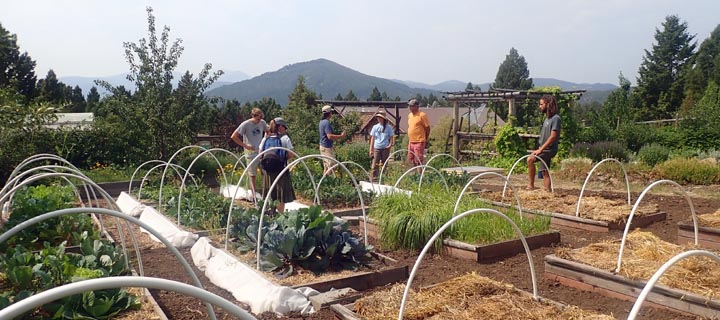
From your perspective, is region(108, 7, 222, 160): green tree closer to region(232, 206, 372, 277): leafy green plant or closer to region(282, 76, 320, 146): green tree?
region(282, 76, 320, 146): green tree

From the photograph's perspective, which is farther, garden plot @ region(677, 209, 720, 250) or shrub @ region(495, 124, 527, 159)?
shrub @ region(495, 124, 527, 159)

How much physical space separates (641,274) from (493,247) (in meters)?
1.64

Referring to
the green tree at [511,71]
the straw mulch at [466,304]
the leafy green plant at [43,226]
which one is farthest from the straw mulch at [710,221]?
the green tree at [511,71]

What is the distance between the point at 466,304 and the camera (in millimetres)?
3748

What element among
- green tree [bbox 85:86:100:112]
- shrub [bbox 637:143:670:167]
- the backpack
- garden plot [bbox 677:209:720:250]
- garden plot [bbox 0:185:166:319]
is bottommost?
shrub [bbox 637:143:670:167]

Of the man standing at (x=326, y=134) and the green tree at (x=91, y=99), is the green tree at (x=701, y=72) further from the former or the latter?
the green tree at (x=91, y=99)

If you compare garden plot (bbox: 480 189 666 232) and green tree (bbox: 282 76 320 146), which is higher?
green tree (bbox: 282 76 320 146)

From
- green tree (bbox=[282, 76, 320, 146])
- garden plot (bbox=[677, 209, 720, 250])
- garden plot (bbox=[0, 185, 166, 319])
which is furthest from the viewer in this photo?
green tree (bbox=[282, 76, 320, 146])

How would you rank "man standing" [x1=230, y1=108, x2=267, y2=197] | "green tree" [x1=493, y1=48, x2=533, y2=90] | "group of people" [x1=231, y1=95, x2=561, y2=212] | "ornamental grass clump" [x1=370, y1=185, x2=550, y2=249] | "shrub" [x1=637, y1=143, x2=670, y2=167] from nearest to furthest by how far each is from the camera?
1. "ornamental grass clump" [x1=370, y1=185, x2=550, y2=249]
2. "group of people" [x1=231, y1=95, x2=561, y2=212]
3. "man standing" [x1=230, y1=108, x2=267, y2=197]
4. "shrub" [x1=637, y1=143, x2=670, y2=167]
5. "green tree" [x1=493, y1=48, x2=533, y2=90]

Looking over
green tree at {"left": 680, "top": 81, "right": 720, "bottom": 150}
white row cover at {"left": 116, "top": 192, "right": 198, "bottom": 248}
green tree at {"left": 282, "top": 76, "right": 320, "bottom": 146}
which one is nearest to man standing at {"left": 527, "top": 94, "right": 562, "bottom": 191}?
white row cover at {"left": 116, "top": 192, "right": 198, "bottom": 248}

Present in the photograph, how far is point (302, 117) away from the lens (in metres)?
16.7

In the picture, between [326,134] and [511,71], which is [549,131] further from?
[511,71]

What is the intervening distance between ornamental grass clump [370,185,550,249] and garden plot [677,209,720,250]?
1443 millimetres

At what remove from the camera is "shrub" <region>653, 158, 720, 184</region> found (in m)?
10.7
